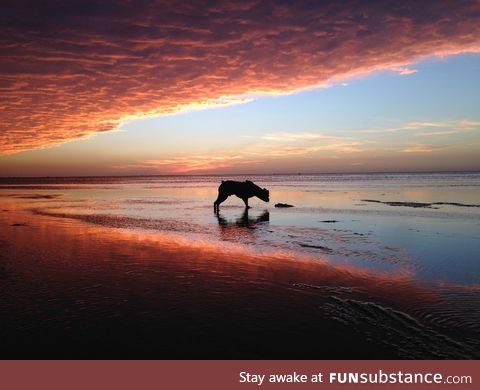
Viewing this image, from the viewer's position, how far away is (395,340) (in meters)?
5.34

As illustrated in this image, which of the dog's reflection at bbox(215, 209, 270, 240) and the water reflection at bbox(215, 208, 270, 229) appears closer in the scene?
the dog's reflection at bbox(215, 209, 270, 240)

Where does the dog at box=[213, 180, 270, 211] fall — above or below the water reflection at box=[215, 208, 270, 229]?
above

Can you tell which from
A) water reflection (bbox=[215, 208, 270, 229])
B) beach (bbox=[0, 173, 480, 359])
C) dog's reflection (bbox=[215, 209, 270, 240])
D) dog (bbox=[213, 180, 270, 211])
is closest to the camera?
beach (bbox=[0, 173, 480, 359])

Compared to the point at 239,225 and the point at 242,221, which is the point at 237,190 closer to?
the point at 242,221

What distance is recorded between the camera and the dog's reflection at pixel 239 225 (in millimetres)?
15156

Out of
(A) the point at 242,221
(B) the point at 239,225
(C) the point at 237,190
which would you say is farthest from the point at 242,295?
(C) the point at 237,190

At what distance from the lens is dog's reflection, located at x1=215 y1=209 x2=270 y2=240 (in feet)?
49.7

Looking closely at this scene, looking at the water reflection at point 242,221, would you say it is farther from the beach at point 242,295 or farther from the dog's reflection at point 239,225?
the beach at point 242,295

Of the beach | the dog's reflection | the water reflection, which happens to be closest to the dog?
the dog's reflection

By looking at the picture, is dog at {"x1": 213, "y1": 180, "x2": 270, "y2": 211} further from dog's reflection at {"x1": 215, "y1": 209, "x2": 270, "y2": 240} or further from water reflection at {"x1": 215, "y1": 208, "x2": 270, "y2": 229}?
water reflection at {"x1": 215, "y1": 208, "x2": 270, "y2": 229}

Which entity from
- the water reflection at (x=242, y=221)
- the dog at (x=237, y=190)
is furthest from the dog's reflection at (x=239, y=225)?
the dog at (x=237, y=190)

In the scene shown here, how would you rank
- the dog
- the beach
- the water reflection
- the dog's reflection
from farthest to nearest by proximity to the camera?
the dog → the water reflection → the dog's reflection → the beach

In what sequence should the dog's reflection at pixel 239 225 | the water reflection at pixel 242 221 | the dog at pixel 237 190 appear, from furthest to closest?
1. the dog at pixel 237 190
2. the water reflection at pixel 242 221
3. the dog's reflection at pixel 239 225

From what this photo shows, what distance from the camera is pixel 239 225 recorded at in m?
18.0
